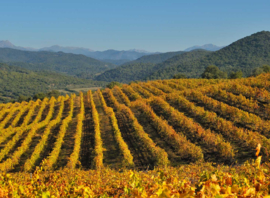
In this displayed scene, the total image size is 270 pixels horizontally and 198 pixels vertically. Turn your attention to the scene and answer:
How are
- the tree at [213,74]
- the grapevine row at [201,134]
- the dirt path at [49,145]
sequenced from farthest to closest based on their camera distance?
the tree at [213,74] → the dirt path at [49,145] → the grapevine row at [201,134]

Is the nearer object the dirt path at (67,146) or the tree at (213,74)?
the dirt path at (67,146)

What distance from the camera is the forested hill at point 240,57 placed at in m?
127

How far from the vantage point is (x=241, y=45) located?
151750 mm

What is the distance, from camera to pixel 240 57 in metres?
140

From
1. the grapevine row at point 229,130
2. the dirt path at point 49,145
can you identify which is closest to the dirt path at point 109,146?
the dirt path at point 49,145

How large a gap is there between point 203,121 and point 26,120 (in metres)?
26.2

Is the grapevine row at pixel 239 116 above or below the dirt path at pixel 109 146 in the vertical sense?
above

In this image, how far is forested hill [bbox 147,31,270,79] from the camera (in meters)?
127

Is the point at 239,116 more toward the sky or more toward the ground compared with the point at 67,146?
more toward the sky

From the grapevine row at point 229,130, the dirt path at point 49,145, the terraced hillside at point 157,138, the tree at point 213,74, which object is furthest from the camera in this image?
the tree at point 213,74

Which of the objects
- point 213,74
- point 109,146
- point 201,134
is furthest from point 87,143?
point 213,74

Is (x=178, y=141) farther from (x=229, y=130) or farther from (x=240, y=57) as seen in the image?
(x=240, y=57)

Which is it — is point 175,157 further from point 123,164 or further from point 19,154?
point 19,154

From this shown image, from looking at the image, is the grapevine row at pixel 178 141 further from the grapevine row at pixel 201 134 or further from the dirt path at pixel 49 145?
the dirt path at pixel 49 145
